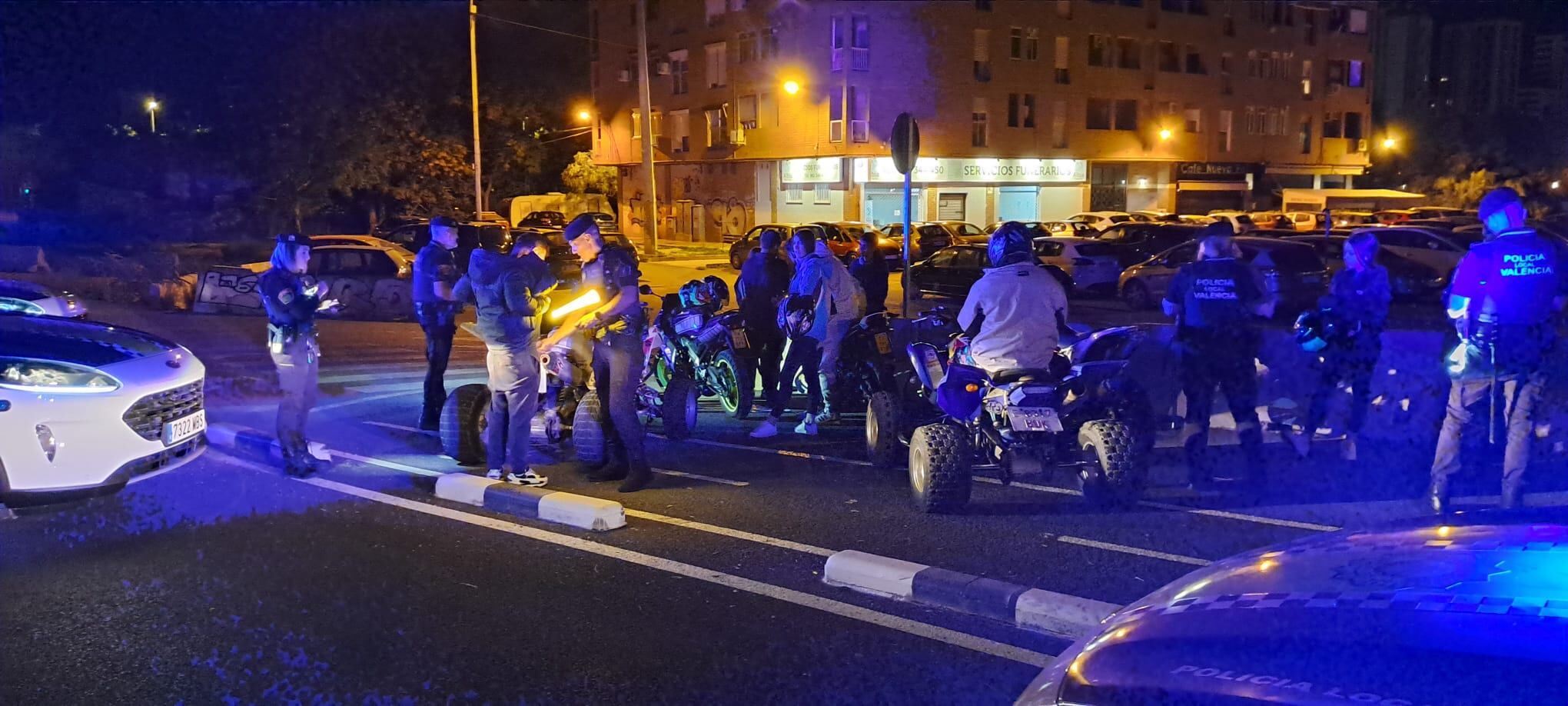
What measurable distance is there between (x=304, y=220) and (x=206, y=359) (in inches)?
1438

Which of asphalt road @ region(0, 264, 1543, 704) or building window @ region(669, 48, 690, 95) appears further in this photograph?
building window @ region(669, 48, 690, 95)

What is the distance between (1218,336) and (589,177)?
5206 centimetres

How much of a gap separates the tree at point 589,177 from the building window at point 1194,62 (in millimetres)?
26013

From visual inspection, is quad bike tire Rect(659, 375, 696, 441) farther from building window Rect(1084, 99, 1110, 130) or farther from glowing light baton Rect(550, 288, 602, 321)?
building window Rect(1084, 99, 1110, 130)

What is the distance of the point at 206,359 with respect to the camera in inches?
597

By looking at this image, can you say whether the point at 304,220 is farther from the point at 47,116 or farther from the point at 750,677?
the point at 750,677

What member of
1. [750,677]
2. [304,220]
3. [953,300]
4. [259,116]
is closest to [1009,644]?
Result: [750,677]

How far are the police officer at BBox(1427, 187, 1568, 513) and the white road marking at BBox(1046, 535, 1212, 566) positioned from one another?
1.89m

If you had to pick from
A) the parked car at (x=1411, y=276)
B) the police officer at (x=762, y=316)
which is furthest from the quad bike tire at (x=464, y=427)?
the parked car at (x=1411, y=276)

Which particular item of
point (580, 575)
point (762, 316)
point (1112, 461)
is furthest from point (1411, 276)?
point (580, 575)

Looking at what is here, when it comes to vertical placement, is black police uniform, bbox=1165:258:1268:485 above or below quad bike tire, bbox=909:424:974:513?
above

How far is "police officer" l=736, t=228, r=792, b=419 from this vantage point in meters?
10.7

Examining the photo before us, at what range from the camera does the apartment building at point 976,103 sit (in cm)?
4581


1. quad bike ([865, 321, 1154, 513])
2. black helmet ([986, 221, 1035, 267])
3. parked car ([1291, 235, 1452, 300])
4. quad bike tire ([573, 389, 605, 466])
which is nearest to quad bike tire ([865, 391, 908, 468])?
quad bike ([865, 321, 1154, 513])
